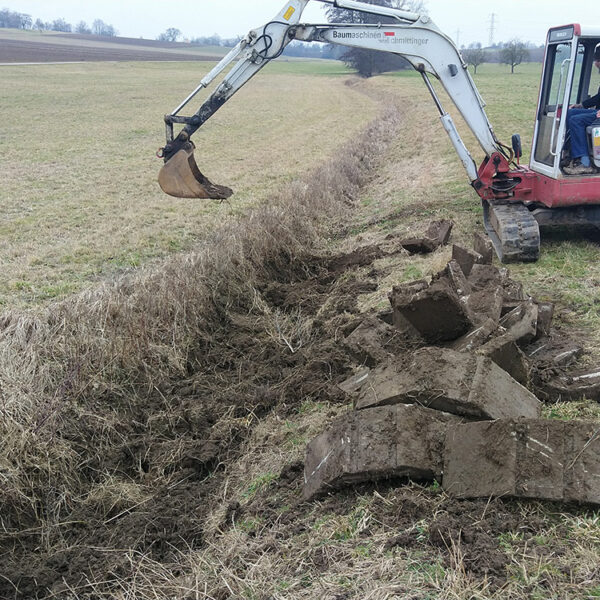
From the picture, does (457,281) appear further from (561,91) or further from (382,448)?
(561,91)

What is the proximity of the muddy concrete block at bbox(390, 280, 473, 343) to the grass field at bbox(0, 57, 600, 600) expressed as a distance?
93cm

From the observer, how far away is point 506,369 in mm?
4938

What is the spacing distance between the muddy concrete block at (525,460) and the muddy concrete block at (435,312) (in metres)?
1.50

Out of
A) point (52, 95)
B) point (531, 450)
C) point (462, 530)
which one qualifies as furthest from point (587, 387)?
point (52, 95)

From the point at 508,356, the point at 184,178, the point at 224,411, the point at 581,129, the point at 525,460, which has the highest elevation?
the point at 581,129

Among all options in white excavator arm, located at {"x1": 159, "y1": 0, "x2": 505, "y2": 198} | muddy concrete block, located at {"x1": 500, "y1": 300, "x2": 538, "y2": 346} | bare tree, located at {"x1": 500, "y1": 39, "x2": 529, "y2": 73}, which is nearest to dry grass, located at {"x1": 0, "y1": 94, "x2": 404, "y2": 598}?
white excavator arm, located at {"x1": 159, "y1": 0, "x2": 505, "y2": 198}

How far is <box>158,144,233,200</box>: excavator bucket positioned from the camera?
8.59 m

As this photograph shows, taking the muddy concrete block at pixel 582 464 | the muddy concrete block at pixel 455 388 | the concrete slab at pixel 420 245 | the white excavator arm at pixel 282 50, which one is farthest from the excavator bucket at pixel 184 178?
the muddy concrete block at pixel 582 464

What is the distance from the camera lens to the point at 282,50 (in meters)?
8.95

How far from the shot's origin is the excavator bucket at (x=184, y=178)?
28.2 feet

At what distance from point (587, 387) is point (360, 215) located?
26.1 ft

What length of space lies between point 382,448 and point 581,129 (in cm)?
652

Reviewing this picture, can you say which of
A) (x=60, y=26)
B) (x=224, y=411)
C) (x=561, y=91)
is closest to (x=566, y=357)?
(x=224, y=411)

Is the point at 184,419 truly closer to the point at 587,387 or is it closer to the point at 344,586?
the point at 344,586
